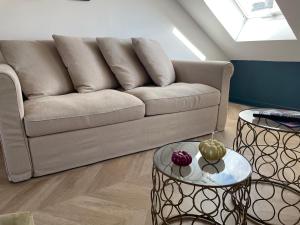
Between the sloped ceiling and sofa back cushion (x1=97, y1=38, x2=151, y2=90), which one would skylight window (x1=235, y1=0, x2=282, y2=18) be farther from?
sofa back cushion (x1=97, y1=38, x2=151, y2=90)

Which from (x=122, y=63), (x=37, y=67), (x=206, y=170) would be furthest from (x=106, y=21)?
(x=206, y=170)

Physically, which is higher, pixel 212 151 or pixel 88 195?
pixel 212 151

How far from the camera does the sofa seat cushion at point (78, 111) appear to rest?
1502mm

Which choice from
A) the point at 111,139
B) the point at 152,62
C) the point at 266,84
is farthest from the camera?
the point at 266,84

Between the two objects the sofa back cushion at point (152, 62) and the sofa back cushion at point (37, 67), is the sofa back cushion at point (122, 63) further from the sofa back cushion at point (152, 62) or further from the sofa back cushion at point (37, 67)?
the sofa back cushion at point (37, 67)

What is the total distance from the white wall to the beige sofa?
1.03 feet

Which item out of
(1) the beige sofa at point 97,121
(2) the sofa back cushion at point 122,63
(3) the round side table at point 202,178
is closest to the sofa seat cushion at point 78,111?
(1) the beige sofa at point 97,121

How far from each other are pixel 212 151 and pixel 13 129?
3.65ft

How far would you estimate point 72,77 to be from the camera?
2021mm

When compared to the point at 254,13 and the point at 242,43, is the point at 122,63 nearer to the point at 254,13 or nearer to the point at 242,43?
the point at 242,43

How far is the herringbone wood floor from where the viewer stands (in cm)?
126

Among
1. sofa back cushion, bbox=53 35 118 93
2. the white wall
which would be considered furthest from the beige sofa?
the white wall

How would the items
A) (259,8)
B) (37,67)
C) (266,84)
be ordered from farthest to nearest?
(266,84), (259,8), (37,67)

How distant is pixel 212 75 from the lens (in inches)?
91.9
